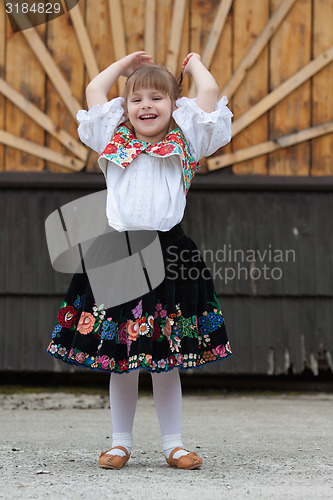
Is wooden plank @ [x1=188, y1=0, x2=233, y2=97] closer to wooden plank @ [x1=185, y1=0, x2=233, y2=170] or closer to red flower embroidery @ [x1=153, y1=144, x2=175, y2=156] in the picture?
wooden plank @ [x1=185, y1=0, x2=233, y2=170]

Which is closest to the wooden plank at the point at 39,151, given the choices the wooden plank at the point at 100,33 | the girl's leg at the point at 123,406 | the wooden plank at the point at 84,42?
the wooden plank at the point at 100,33

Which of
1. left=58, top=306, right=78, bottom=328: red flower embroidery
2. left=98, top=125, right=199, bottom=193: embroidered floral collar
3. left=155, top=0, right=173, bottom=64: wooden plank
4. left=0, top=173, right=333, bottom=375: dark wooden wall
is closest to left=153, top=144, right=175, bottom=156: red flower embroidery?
left=98, top=125, right=199, bottom=193: embroidered floral collar

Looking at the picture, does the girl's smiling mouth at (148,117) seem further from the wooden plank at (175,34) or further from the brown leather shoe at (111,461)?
the wooden plank at (175,34)

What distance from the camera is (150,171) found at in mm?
2432

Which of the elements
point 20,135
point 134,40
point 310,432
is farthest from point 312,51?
point 310,432

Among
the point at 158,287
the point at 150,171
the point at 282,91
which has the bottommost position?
the point at 158,287

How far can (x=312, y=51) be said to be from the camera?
4.57m

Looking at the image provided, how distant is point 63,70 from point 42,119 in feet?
1.10

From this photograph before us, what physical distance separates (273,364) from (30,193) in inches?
72.6

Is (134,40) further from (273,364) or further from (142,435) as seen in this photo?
(142,435)

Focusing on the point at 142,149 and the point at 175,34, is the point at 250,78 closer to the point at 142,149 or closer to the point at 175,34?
the point at 175,34

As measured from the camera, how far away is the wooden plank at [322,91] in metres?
4.55

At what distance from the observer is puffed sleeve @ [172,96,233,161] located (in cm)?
246

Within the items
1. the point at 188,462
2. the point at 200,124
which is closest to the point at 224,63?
the point at 200,124
